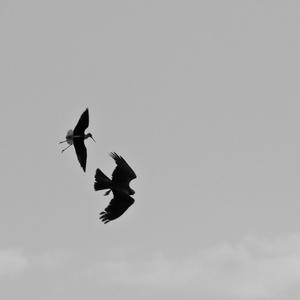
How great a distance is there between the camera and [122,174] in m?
59.5

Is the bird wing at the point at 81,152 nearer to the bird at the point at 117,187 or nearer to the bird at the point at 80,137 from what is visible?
the bird at the point at 80,137

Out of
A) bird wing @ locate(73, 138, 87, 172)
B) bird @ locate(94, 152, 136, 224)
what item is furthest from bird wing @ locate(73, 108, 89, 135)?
bird @ locate(94, 152, 136, 224)

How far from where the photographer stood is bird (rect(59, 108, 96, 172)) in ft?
202

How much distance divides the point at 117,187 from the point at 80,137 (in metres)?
4.64

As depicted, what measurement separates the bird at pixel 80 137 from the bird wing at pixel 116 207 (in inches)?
192

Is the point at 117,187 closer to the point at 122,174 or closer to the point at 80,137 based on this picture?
the point at 122,174

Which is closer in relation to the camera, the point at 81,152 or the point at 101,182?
the point at 101,182

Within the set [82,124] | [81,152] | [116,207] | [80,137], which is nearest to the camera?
[116,207]

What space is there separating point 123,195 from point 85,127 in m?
5.30

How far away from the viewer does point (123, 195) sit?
192 ft

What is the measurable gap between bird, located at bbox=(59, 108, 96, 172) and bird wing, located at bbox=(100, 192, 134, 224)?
488cm

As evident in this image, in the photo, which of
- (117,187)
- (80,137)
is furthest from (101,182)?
(80,137)

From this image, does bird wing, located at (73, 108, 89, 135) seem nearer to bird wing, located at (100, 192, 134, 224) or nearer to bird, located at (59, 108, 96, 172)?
bird, located at (59, 108, 96, 172)

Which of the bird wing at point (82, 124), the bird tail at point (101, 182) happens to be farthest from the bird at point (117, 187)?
the bird wing at point (82, 124)
